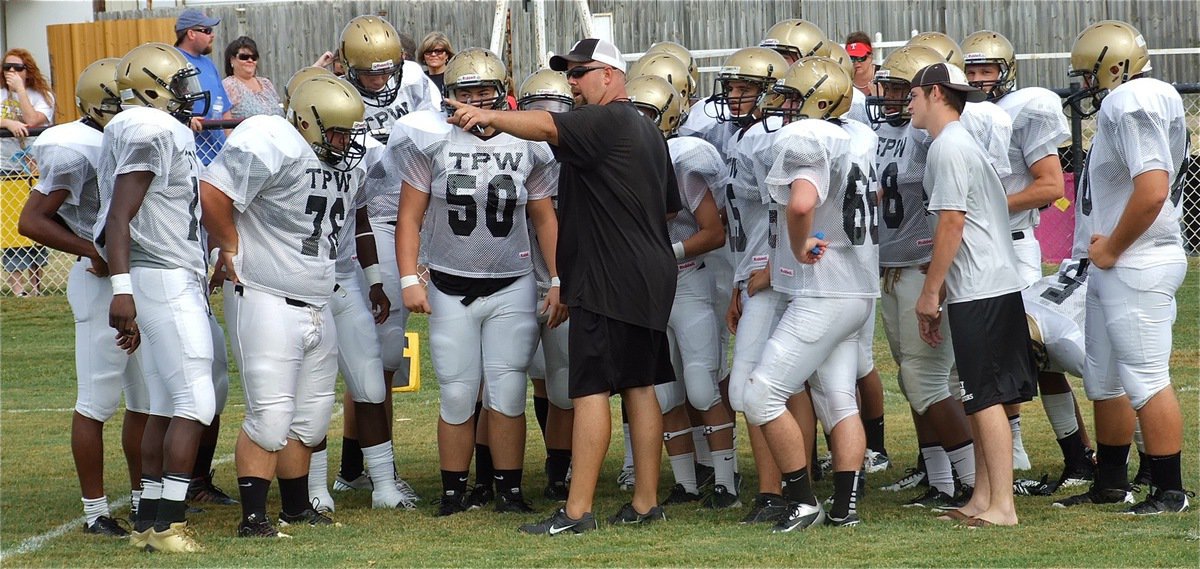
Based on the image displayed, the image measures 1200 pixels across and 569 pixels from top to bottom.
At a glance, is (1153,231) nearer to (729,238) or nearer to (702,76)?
(729,238)

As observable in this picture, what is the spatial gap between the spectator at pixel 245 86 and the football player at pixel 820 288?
5.29 metres

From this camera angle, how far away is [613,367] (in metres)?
5.66

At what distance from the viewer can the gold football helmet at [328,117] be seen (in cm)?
569

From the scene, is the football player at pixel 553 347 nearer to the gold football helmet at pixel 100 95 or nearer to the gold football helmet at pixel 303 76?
the gold football helmet at pixel 303 76

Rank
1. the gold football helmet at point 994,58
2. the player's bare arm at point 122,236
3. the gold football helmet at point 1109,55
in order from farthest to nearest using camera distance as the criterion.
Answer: the gold football helmet at point 994,58
the gold football helmet at point 1109,55
the player's bare arm at point 122,236

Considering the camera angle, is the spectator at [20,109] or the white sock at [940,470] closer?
the white sock at [940,470]

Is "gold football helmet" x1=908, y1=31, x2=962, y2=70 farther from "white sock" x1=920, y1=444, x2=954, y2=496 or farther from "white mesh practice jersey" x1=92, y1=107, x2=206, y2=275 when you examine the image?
"white mesh practice jersey" x1=92, y1=107, x2=206, y2=275

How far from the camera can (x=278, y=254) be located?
565 cm

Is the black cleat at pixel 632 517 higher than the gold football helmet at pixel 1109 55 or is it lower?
lower

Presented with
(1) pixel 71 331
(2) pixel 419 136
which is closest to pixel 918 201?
(2) pixel 419 136

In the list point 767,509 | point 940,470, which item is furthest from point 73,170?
point 940,470

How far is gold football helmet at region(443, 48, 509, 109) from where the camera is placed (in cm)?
623

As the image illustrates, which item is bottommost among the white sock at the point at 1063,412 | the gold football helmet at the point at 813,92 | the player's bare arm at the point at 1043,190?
the white sock at the point at 1063,412

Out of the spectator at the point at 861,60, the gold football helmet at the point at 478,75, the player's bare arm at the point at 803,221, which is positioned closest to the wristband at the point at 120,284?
the gold football helmet at the point at 478,75
